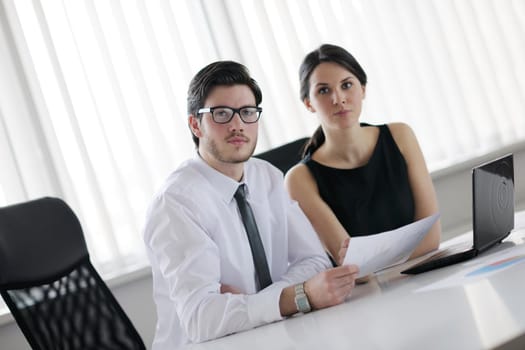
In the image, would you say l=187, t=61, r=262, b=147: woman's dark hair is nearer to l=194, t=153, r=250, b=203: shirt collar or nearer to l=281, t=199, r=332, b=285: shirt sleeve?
l=194, t=153, r=250, b=203: shirt collar

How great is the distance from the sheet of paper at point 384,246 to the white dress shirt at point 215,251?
0.20 metres

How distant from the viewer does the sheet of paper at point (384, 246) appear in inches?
58.9

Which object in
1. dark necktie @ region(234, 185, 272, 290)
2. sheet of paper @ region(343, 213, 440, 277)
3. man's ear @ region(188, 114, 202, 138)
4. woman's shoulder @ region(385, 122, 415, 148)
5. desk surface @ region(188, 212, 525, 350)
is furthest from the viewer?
woman's shoulder @ region(385, 122, 415, 148)

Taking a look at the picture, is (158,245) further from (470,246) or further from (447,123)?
(447,123)

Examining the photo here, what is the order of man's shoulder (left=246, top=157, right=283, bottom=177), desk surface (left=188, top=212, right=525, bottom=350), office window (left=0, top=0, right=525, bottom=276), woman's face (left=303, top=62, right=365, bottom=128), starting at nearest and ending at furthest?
1. desk surface (left=188, top=212, right=525, bottom=350)
2. man's shoulder (left=246, top=157, right=283, bottom=177)
3. woman's face (left=303, top=62, right=365, bottom=128)
4. office window (left=0, top=0, right=525, bottom=276)

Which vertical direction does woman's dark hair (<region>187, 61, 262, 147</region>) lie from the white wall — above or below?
above

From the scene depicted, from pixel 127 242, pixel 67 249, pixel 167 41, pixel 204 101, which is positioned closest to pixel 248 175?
pixel 204 101

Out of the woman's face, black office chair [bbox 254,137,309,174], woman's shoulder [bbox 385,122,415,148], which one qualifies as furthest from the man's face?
woman's shoulder [bbox 385,122,415,148]

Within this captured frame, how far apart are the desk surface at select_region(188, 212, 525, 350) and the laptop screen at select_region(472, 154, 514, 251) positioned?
0.04 meters

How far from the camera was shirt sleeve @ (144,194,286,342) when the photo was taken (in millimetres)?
1538

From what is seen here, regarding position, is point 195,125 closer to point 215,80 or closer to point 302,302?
point 215,80

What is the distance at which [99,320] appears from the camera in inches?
87.7

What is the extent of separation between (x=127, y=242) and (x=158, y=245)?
1.79 metres

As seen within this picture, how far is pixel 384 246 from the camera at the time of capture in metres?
1.57
